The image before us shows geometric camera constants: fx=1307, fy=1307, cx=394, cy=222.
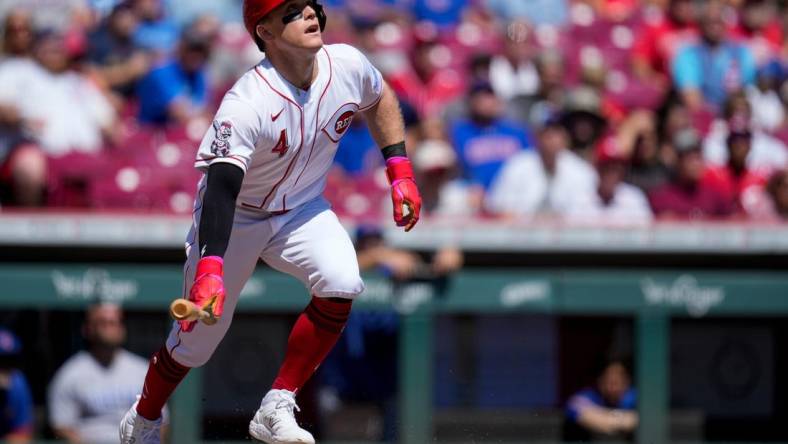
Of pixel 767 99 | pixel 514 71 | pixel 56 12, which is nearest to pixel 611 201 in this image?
pixel 514 71

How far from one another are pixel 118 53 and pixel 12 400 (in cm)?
284

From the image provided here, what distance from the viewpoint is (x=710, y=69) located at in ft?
30.0

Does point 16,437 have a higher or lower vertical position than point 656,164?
lower

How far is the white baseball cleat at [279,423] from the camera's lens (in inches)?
163

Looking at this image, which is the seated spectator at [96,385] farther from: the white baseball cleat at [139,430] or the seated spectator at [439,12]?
the seated spectator at [439,12]

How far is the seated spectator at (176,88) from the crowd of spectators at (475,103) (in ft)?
0.04

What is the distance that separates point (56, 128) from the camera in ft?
25.8

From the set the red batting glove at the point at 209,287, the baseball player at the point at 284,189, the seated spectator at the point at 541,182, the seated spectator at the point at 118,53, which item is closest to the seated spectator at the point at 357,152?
the seated spectator at the point at 541,182

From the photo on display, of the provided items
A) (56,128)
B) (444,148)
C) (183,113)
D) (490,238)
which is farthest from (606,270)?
(56,128)

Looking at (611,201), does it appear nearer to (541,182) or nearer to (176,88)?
(541,182)

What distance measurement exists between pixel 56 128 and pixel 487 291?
2837mm

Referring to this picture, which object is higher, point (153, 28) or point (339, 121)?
point (153, 28)

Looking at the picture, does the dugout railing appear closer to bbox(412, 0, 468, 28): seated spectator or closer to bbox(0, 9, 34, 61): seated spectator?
bbox(0, 9, 34, 61): seated spectator

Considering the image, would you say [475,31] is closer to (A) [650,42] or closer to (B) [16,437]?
(A) [650,42]
